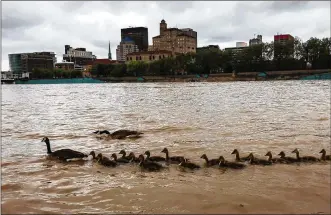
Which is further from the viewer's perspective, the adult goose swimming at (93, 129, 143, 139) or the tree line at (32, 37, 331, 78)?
the tree line at (32, 37, 331, 78)

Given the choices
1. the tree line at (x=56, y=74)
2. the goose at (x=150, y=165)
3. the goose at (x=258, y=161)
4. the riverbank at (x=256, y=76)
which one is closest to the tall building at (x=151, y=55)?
the tree line at (x=56, y=74)

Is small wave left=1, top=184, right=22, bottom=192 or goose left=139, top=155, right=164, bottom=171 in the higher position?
goose left=139, top=155, right=164, bottom=171

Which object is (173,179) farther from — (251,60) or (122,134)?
(251,60)

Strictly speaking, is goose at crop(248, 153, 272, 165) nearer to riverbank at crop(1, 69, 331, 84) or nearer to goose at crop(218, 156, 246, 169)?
goose at crop(218, 156, 246, 169)

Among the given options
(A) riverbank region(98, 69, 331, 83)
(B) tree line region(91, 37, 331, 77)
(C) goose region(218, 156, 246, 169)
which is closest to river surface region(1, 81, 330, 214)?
(C) goose region(218, 156, 246, 169)

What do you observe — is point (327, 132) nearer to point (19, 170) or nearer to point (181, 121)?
point (181, 121)

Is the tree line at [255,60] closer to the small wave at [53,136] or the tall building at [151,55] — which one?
the tall building at [151,55]

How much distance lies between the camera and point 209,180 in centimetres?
775

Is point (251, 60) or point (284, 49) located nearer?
point (284, 49)

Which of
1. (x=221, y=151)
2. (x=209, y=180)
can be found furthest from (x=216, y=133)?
(x=209, y=180)

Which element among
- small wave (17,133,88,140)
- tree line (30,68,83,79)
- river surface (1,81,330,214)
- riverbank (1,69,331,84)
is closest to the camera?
river surface (1,81,330,214)

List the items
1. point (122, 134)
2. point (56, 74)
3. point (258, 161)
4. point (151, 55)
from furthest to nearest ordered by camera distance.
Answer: point (56, 74) < point (151, 55) < point (122, 134) < point (258, 161)

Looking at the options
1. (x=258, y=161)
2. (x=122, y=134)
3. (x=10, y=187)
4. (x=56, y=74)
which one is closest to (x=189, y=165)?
(x=258, y=161)

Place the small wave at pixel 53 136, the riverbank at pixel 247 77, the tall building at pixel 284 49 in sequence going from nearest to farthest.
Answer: the small wave at pixel 53 136
the riverbank at pixel 247 77
the tall building at pixel 284 49
